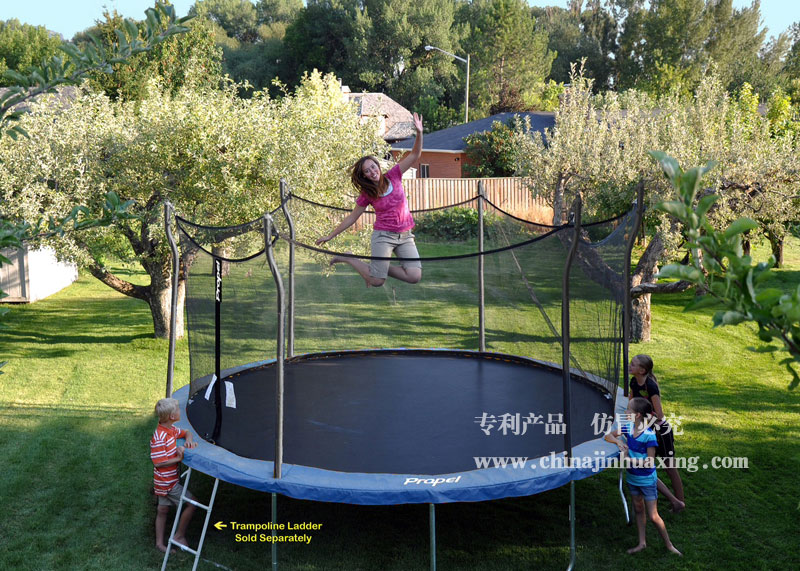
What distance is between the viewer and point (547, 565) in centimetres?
333

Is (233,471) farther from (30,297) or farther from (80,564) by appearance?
(30,297)

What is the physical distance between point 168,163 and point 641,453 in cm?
510

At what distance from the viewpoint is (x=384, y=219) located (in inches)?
177

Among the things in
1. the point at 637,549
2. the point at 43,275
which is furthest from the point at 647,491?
the point at 43,275

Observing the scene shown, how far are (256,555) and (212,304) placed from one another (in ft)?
4.79

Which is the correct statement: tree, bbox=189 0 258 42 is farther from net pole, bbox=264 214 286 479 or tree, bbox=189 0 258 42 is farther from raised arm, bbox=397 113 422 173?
net pole, bbox=264 214 286 479

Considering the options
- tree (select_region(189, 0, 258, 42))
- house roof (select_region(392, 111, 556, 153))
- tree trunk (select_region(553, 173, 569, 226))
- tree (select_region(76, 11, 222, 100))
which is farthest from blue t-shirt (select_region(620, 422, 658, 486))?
tree (select_region(189, 0, 258, 42))

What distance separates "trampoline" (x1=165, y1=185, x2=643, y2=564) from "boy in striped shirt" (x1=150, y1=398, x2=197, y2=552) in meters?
0.13

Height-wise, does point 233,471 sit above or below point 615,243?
below

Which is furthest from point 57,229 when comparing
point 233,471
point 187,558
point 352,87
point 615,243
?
point 352,87

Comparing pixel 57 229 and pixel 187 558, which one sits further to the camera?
pixel 187 558

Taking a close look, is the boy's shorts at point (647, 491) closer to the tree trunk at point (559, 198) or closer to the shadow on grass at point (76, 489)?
the shadow on grass at point (76, 489)

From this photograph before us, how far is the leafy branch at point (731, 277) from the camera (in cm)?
93

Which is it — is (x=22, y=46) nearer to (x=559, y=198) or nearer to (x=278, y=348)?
(x=559, y=198)
